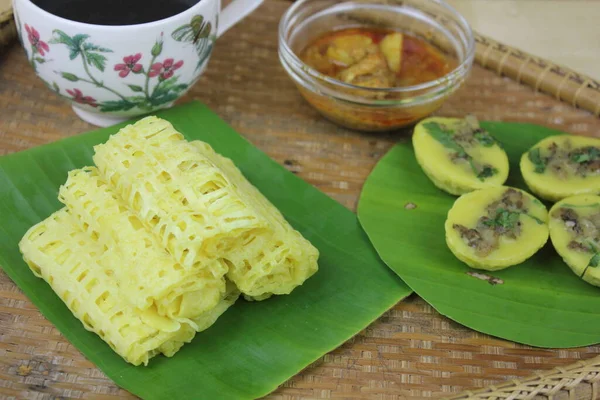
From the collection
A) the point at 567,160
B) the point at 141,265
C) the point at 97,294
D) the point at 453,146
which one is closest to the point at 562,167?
the point at 567,160

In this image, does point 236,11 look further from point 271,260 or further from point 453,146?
point 271,260

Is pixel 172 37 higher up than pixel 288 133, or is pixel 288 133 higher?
pixel 172 37

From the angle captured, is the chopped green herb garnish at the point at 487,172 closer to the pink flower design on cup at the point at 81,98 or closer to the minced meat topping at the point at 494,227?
the minced meat topping at the point at 494,227

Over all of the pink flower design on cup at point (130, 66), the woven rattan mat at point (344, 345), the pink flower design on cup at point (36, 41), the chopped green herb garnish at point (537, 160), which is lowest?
the woven rattan mat at point (344, 345)

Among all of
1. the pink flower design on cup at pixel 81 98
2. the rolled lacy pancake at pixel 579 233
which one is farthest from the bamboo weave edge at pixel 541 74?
the pink flower design on cup at pixel 81 98

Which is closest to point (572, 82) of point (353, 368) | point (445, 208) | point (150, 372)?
point (445, 208)

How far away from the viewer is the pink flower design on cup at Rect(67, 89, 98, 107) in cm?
241

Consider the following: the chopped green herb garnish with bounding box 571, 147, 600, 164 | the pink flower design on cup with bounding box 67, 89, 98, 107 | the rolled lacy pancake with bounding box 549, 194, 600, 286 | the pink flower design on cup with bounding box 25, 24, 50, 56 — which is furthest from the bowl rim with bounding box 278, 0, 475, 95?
the pink flower design on cup with bounding box 25, 24, 50, 56

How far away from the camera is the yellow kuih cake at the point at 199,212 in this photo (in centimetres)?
182

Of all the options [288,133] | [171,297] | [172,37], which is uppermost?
[172,37]

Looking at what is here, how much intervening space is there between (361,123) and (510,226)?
697 millimetres

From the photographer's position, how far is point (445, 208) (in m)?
2.46

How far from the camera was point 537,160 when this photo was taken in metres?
2.51

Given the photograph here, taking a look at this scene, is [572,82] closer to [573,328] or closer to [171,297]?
[573,328]
